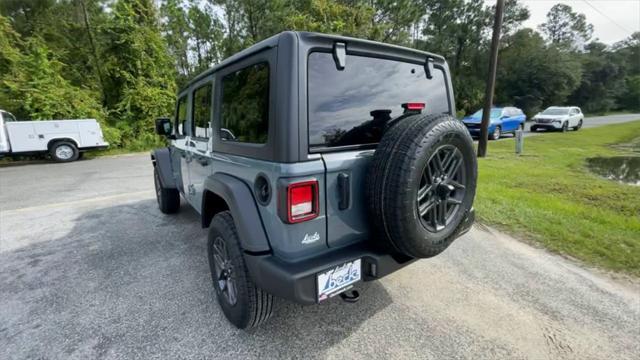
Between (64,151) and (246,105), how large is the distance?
1260 centimetres

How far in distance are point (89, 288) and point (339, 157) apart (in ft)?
8.58

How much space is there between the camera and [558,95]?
34719 millimetres

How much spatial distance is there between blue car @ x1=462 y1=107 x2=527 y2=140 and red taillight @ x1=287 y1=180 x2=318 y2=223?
13217mm

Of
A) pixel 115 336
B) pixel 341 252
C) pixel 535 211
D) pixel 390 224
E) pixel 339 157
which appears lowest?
pixel 115 336

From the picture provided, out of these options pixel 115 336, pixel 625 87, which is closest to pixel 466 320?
pixel 115 336

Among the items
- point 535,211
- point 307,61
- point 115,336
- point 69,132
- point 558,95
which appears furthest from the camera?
point 558,95

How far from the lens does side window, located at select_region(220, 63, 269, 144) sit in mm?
1753

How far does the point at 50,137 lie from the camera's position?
1040 centimetres

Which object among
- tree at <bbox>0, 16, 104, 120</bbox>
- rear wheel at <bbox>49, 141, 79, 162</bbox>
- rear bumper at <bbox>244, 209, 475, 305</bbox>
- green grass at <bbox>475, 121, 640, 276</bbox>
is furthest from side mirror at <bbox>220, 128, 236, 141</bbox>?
tree at <bbox>0, 16, 104, 120</bbox>

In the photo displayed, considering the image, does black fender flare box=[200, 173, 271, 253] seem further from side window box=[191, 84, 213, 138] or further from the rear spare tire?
side window box=[191, 84, 213, 138]

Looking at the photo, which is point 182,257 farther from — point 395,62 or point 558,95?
point 558,95

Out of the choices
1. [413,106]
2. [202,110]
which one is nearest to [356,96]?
[413,106]

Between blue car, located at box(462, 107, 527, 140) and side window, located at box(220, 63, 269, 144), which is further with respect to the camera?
blue car, located at box(462, 107, 527, 140)

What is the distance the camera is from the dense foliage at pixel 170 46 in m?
12.9
